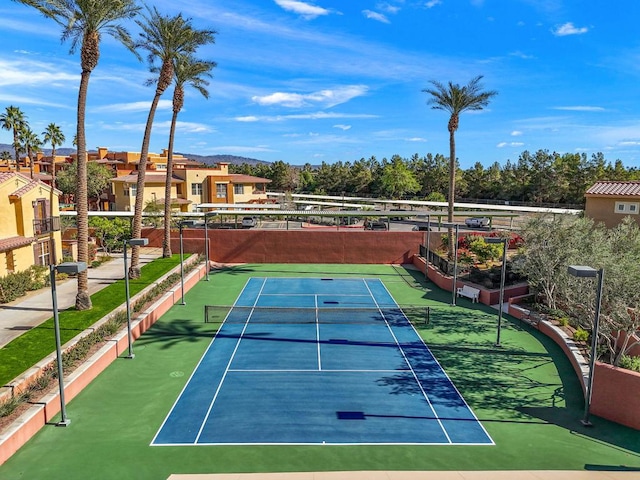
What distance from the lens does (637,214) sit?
2848cm

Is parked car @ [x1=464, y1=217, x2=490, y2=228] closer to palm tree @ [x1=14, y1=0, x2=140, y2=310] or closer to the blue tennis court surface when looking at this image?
the blue tennis court surface

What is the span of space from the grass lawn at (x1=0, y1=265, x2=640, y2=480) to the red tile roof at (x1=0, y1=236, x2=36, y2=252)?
392 inches

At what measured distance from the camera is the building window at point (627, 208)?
28.5 m

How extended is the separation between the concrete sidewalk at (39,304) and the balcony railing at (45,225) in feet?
11.2

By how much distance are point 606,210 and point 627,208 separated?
1.32m

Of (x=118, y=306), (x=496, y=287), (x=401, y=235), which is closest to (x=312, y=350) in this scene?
(x=118, y=306)

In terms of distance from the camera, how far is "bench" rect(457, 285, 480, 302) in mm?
25856

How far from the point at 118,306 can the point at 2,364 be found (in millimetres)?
7020

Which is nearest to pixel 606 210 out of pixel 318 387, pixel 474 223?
pixel 474 223

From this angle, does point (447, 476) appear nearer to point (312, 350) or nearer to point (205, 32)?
point (312, 350)

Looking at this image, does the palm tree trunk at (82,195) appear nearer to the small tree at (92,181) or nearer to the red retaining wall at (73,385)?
the red retaining wall at (73,385)

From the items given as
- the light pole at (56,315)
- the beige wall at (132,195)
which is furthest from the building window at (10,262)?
the beige wall at (132,195)

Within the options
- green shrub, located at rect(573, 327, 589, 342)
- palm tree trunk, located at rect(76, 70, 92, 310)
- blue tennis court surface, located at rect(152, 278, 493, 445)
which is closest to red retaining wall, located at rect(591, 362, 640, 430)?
blue tennis court surface, located at rect(152, 278, 493, 445)

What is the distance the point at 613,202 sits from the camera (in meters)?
29.7
